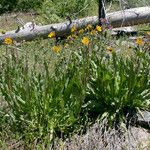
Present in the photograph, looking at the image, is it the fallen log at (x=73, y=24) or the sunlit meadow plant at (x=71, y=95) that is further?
the fallen log at (x=73, y=24)

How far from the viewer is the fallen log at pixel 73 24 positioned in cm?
1018

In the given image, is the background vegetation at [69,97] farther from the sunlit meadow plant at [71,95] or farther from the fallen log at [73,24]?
the fallen log at [73,24]

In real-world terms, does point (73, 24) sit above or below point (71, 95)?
below

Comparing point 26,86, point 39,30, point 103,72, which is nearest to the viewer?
point 26,86

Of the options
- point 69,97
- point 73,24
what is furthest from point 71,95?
point 73,24

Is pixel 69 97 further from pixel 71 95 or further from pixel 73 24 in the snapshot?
pixel 73 24

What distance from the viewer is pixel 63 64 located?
5449 millimetres

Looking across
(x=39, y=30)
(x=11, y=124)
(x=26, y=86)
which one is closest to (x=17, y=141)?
(x=11, y=124)

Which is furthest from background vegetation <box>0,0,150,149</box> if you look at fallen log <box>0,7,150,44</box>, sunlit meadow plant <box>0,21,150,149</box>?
fallen log <box>0,7,150,44</box>

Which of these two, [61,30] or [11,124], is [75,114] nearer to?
[11,124]

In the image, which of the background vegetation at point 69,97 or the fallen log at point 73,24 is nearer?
the background vegetation at point 69,97

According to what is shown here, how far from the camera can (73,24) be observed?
1024cm

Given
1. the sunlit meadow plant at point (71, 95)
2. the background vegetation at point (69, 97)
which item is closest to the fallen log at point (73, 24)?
the background vegetation at point (69, 97)

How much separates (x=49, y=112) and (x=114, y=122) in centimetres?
88
